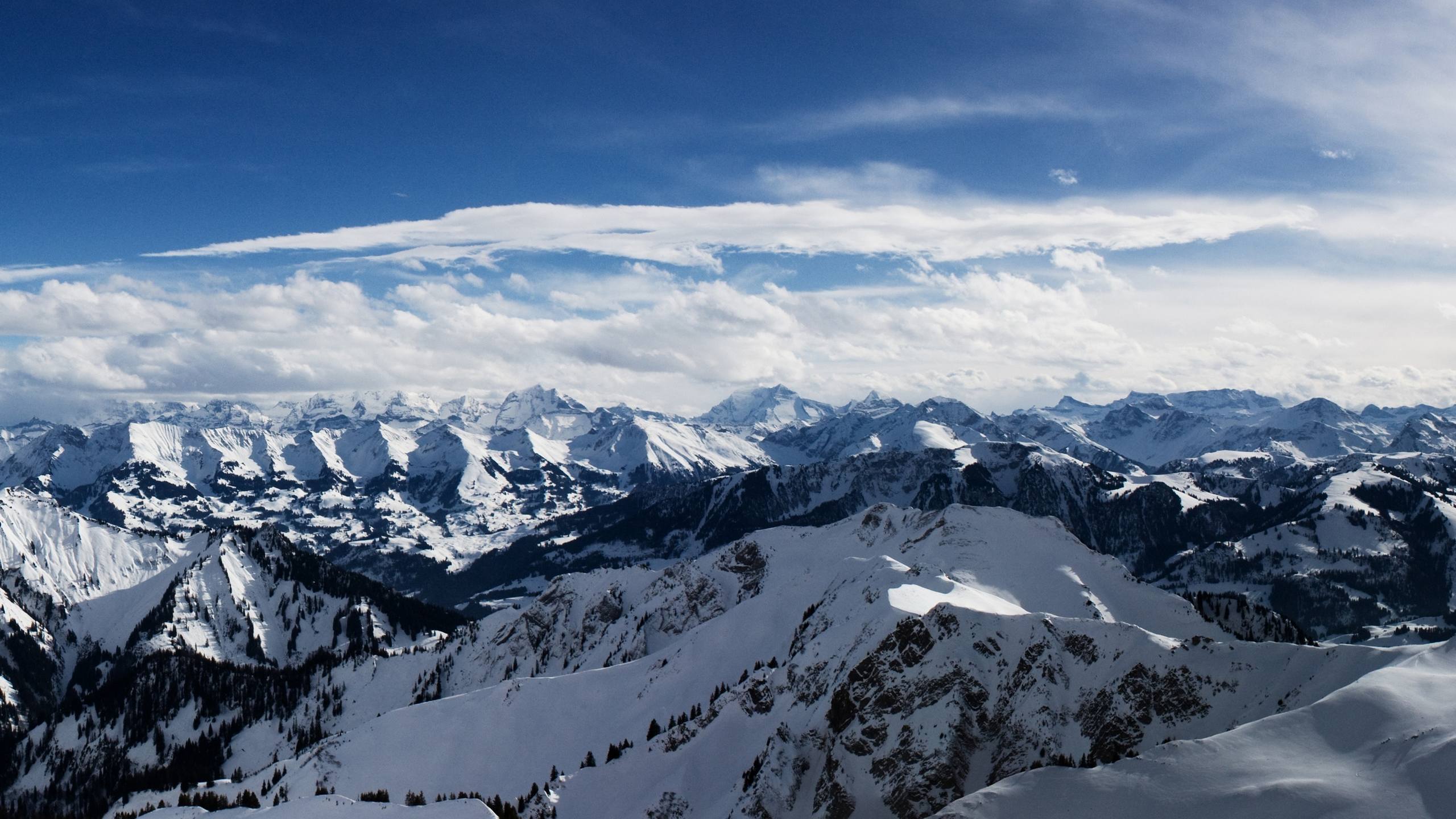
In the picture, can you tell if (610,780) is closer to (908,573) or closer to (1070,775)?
(908,573)

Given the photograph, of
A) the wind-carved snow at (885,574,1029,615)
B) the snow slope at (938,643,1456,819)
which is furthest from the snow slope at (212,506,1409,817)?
the snow slope at (938,643,1456,819)

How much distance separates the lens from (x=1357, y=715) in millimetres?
53438

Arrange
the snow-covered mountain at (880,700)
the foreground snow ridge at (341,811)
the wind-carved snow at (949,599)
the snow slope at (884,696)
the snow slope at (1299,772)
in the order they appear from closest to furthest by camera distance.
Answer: the snow slope at (1299,772) < the snow-covered mountain at (880,700) < the snow slope at (884,696) < the foreground snow ridge at (341,811) < the wind-carved snow at (949,599)

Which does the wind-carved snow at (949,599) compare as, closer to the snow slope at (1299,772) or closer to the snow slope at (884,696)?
the snow slope at (884,696)

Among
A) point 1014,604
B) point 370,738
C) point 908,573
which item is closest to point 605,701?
point 370,738

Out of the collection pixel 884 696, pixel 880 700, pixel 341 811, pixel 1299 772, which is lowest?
pixel 341 811

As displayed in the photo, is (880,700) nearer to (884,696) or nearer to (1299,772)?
(884,696)

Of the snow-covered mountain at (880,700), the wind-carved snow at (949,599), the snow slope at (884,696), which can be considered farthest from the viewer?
the wind-carved snow at (949,599)

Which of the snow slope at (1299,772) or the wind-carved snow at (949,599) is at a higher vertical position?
the snow slope at (1299,772)

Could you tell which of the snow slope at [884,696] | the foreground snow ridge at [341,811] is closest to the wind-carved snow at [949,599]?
the snow slope at [884,696]

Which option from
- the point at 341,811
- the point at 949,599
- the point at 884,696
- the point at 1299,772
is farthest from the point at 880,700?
the point at 341,811

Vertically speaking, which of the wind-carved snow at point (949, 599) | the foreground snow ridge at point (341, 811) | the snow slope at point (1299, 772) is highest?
the snow slope at point (1299, 772)

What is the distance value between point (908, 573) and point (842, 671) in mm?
28700

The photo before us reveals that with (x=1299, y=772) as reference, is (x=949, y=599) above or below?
below
